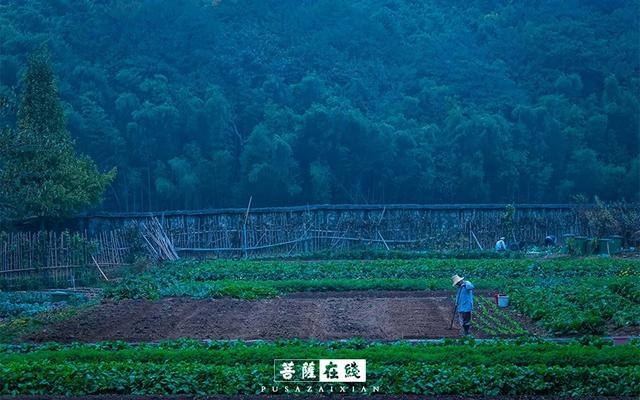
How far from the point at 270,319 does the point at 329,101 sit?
29997 millimetres

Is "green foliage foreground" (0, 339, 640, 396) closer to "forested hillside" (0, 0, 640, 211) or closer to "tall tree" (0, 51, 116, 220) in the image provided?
"tall tree" (0, 51, 116, 220)

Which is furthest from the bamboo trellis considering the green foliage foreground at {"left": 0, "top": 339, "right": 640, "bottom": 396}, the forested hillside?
the forested hillside

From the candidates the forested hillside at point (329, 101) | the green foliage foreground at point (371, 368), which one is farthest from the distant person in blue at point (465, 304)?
the forested hillside at point (329, 101)

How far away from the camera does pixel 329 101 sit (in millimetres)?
48312

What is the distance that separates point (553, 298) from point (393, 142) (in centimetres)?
2576

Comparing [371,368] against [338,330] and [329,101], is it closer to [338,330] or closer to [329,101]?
[338,330]

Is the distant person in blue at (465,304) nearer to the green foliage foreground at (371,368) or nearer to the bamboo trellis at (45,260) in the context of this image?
the green foliage foreground at (371,368)

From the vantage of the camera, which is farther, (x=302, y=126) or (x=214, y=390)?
(x=302, y=126)

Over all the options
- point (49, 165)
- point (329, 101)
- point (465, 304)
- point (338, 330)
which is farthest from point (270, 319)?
point (329, 101)

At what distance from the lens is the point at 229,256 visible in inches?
1403

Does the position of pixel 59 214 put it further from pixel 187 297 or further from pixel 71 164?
pixel 187 297

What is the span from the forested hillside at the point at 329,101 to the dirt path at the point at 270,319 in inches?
820

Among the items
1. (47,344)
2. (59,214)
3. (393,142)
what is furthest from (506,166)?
(47,344)

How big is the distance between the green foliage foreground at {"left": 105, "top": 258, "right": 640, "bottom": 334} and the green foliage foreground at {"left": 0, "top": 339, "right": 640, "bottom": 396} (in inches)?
153
